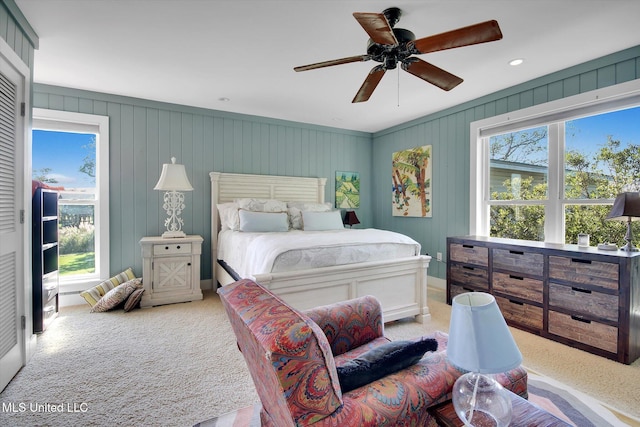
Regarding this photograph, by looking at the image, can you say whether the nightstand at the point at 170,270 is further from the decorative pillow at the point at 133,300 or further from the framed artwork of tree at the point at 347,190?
the framed artwork of tree at the point at 347,190

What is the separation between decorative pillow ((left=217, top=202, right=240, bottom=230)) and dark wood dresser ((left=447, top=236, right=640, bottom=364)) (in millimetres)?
2721

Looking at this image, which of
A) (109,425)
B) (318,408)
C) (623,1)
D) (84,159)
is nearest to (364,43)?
(623,1)

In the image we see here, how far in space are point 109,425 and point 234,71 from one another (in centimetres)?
294

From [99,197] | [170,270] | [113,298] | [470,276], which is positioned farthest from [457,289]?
[99,197]

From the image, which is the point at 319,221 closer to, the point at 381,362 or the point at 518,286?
the point at 518,286

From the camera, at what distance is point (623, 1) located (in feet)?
6.43

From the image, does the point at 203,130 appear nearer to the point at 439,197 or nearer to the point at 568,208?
the point at 439,197

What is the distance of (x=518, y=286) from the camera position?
2891mm

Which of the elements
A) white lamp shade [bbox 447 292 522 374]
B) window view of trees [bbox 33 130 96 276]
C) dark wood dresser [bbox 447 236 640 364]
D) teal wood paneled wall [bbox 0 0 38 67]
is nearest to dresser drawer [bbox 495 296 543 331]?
dark wood dresser [bbox 447 236 640 364]

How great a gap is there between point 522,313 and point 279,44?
10.8ft

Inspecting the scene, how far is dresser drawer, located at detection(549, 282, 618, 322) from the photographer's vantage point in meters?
2.30

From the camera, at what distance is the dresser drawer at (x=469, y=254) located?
319 centimetres

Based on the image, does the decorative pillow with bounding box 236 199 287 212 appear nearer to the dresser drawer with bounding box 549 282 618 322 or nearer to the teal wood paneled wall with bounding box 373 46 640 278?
the teal wood paneled wall with bounding box 373 46 640 278

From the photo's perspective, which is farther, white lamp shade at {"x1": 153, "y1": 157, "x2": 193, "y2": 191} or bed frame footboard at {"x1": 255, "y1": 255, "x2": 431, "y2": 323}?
white lamp shade at {"x1": 153, "y1": 157, "x2": 193, "y2": 191}
